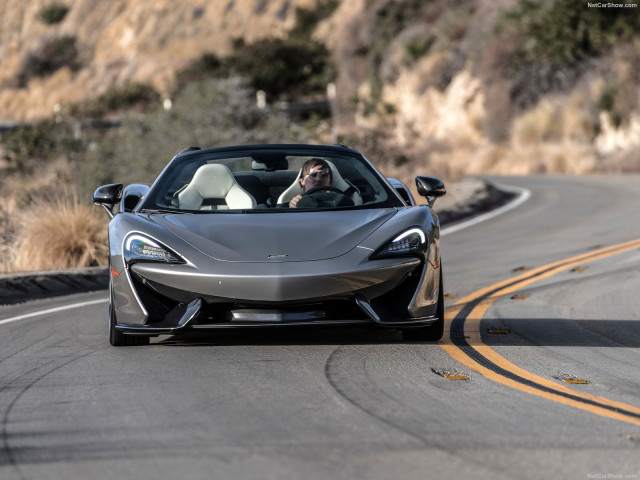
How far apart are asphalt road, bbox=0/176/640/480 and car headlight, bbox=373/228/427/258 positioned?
647mm

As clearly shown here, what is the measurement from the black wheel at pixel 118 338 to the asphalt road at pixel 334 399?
0.11m

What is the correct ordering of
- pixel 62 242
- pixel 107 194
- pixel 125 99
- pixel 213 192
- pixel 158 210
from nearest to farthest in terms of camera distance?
pixel 158 210 < pixel 213 192 < pixel 107 194 < pixel 62 242 < pixel 125 99

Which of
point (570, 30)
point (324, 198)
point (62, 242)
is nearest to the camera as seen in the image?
point (324, 198)

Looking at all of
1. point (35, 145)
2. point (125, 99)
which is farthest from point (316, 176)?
point (125, 99)

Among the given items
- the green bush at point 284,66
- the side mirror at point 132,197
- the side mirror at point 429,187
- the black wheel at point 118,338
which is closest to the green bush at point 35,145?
the side mirror at point 132,197

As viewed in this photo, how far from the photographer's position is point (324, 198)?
8.59 meters

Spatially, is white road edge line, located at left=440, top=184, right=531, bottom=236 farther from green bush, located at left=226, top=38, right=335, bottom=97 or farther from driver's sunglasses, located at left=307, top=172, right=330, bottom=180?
green bush, located at left=226, top=38, right=335, bottom=97

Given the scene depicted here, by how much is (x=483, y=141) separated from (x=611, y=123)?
8598mm

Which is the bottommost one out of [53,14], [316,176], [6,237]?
[6,237]

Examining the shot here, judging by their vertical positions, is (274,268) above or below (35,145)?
above

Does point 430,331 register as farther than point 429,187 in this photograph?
No

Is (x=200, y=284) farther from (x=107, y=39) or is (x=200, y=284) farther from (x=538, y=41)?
(x=107, y=39)

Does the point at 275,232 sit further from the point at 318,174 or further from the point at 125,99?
the point at 125,99

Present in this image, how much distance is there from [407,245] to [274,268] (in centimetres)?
91
